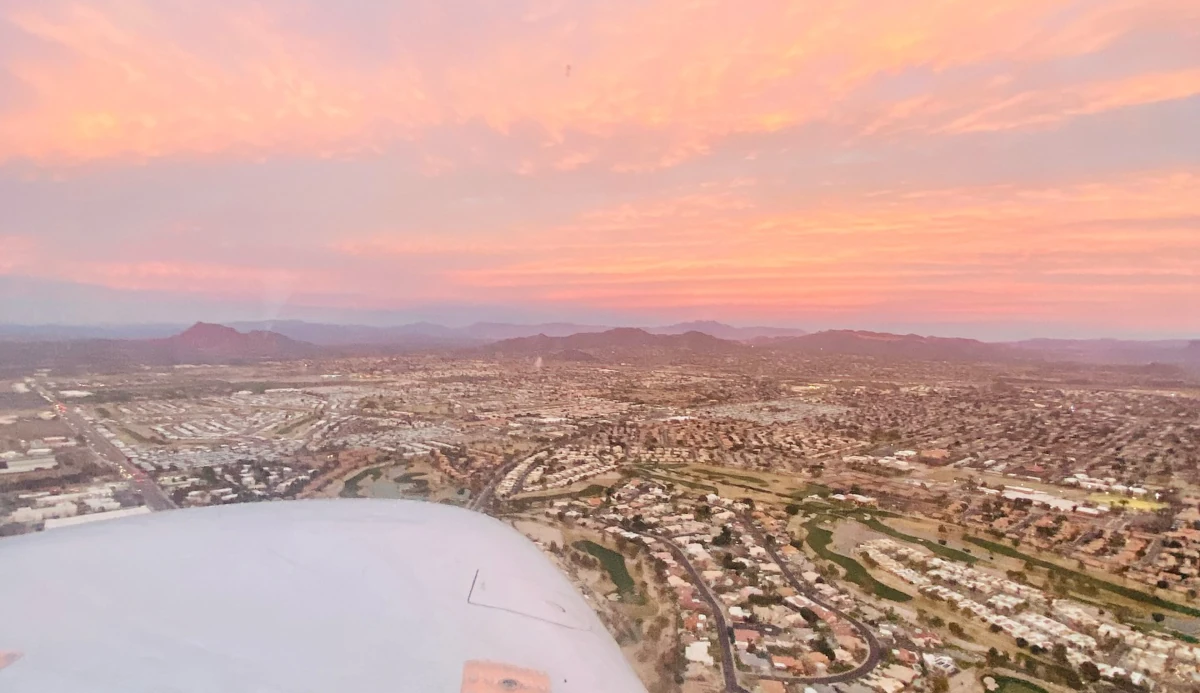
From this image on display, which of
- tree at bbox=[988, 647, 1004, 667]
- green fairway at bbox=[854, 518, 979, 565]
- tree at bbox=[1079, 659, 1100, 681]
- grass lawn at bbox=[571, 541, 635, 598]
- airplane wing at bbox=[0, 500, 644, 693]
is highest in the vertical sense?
airplane wing at bbox=[0, 500, 644, 693]

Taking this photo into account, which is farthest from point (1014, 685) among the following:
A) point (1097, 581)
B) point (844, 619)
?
point (1097, 581)

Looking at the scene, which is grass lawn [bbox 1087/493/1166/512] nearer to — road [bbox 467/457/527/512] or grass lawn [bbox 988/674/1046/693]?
grass lawn [bbox 988/674/1046/693]

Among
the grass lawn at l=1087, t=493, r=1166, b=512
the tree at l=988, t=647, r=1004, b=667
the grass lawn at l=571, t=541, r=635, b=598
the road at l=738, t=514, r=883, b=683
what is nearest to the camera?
the road at l=738, t=514, r=883, b=683

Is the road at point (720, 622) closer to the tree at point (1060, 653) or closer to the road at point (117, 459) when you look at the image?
the tree at point (1060, 653)

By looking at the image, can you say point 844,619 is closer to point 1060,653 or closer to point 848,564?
point 848,564

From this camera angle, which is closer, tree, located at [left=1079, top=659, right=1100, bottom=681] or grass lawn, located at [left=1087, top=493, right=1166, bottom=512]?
tree, located at [left=1079, top=659, right=1100, bottom=681]

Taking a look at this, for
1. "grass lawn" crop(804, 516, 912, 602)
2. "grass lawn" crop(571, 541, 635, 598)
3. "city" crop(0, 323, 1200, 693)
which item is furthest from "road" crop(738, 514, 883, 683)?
"grass lawn" crop(571, 541, 635, 598)

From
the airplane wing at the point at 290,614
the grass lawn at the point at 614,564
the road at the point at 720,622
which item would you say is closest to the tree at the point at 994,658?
the road at the point at 720,622
